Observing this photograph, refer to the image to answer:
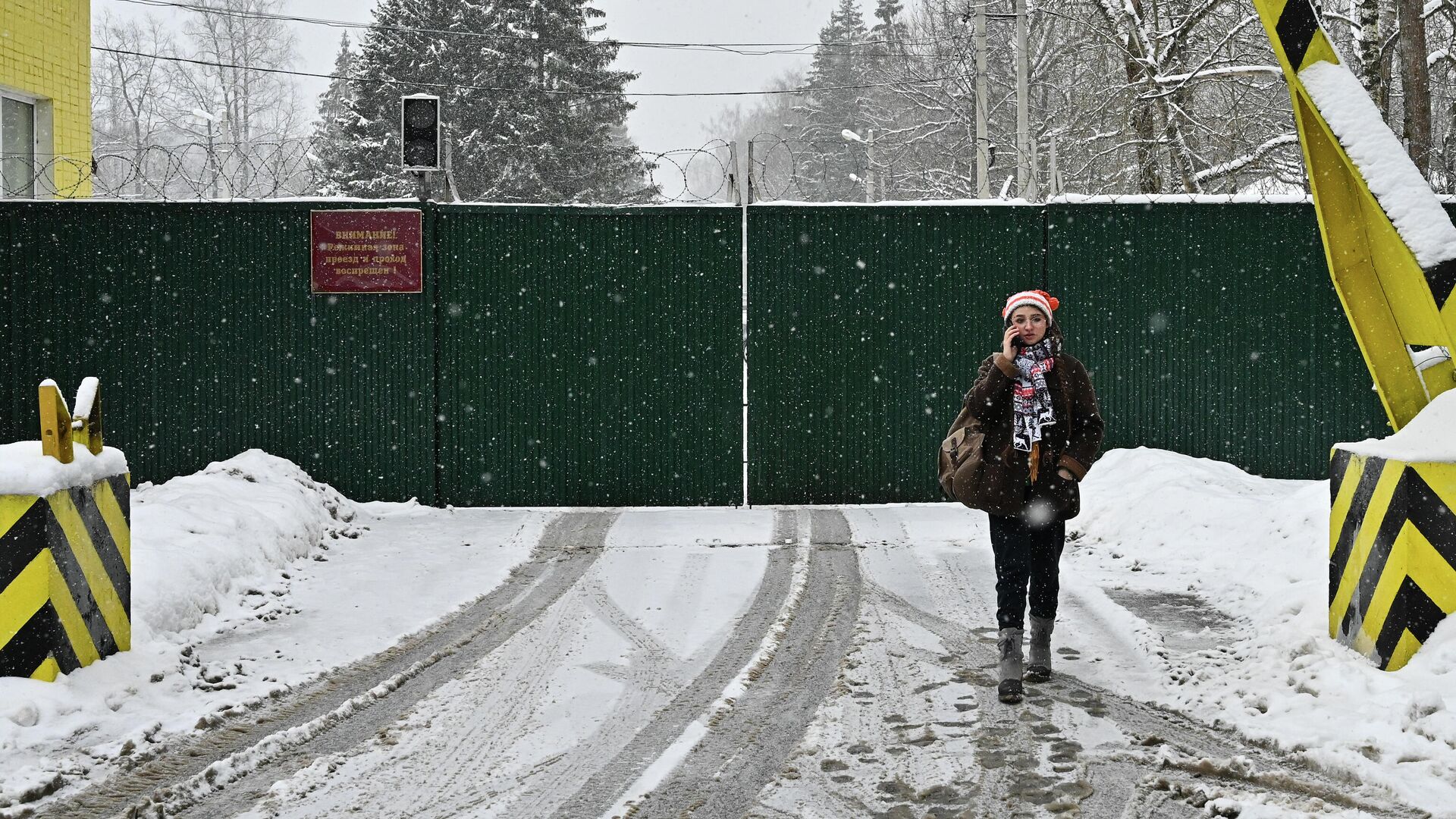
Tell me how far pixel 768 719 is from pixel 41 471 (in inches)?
125

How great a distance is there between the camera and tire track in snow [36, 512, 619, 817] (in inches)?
152

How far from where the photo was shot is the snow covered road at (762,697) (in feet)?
12.7

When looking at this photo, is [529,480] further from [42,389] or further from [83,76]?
[83,76]

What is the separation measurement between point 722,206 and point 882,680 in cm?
537

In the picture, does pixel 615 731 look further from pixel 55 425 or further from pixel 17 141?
pixel 17 141

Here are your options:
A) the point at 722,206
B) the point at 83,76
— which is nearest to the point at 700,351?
the point at 722,206

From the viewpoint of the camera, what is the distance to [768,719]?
15.4 ft

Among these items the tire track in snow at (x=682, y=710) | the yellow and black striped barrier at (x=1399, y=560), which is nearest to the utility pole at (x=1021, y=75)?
the tire track in snow at (x=682, y=710)

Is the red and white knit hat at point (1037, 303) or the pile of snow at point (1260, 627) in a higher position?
the red and white knit hat at point (1037, 303)

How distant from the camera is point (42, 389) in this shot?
16.4ft

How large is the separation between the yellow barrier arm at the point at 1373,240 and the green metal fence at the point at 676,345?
3.88 m

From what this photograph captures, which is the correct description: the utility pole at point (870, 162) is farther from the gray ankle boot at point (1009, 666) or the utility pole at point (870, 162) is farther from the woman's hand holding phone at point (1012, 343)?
the gray ankle boot at point (1009, 666)

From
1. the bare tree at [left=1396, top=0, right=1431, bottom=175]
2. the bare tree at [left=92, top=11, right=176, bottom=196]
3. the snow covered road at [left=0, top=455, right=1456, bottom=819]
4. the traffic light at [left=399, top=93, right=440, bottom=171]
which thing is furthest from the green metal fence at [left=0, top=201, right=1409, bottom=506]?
the bare tree at [left=92, top=11, right=176, bottom=196]

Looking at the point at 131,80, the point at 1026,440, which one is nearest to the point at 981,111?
the point at 1026,440
